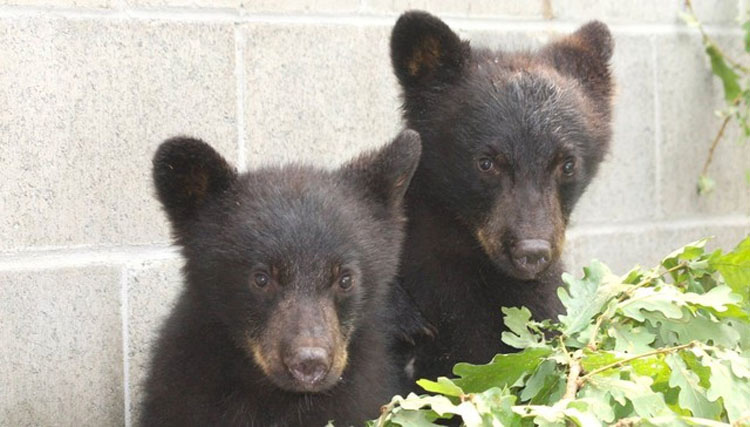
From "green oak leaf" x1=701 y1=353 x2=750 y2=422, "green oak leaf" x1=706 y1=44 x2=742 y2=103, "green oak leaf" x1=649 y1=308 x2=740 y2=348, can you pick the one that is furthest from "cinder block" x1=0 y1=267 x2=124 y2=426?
"green oak leaf" x1=706 y1=44 x2=742 y2=103

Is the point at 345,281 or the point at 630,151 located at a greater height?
the point at 345,281

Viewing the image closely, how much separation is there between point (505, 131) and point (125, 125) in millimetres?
1759

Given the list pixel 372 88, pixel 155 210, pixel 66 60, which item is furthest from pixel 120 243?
pixel 372 88

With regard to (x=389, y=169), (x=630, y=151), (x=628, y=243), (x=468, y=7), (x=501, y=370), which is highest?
(x=468, y=7)

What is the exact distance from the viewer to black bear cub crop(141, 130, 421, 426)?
4.46 m

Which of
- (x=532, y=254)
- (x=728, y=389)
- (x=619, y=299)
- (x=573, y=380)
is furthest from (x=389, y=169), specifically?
(x=728, y=389)

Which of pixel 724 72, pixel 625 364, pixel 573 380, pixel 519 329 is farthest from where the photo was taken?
pixel 724 72

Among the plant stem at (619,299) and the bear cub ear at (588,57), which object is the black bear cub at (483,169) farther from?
the plant stem at (619,299)

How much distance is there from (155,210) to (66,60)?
2.69ft

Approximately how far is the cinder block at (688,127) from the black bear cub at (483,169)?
2296 mm

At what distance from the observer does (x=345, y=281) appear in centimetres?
460

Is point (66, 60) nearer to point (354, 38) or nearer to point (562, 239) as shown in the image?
point (354, 38)

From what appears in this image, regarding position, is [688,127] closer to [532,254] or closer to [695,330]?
[532,254]

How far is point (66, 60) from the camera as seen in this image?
5500mm
